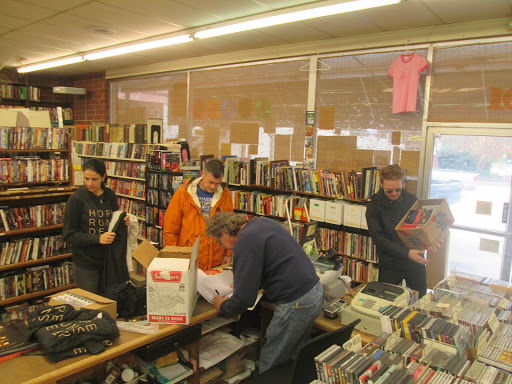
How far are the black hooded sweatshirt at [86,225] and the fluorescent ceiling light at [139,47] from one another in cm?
260

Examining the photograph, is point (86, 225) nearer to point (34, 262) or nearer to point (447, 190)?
point (34, 262)

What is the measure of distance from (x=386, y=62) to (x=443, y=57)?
620 mm

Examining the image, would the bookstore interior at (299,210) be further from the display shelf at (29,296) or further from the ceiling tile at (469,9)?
the ceiling tile at (469,9)

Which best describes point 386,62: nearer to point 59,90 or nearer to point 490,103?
point 490,103

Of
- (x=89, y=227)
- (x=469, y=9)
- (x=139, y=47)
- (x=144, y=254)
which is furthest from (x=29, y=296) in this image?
(x=469, y=9)

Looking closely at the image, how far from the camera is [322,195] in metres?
4.53

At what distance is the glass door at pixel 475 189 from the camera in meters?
3.81

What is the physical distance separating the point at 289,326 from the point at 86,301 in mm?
1227

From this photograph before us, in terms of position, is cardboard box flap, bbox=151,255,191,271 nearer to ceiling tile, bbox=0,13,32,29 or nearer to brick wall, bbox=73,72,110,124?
ceiling tile, bbox=0,13,32,29

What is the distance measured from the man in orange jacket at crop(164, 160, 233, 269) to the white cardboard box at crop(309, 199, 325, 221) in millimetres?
1599

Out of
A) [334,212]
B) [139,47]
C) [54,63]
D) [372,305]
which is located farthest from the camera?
[54,63]

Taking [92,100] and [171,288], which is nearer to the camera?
[171,288]

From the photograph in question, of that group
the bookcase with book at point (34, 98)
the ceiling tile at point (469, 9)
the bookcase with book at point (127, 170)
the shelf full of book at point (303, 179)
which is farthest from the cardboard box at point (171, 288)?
the bookcase with book at point (34, 98)

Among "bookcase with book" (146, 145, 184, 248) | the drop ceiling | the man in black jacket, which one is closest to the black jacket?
the man in black jacket
